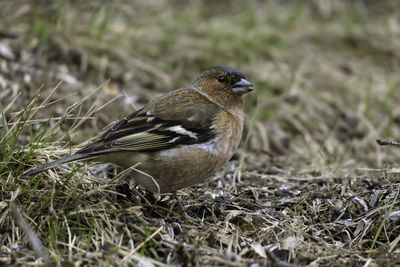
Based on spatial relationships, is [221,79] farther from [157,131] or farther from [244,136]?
[244,136]

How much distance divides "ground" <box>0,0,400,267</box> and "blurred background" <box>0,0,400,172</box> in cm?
2

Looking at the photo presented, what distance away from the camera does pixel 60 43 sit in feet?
21.7

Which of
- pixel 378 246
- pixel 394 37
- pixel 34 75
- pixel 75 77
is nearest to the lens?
pixel 378 246

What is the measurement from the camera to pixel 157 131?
372 cm

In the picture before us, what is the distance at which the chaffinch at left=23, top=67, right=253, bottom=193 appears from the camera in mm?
3586

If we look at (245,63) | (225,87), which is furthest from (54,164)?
(245,63)

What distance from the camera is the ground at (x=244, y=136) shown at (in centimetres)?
315

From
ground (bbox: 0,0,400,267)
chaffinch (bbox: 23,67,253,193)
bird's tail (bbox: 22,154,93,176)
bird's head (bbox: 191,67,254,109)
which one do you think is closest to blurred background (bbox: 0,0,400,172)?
ground (bbox: 0,0,400,267)

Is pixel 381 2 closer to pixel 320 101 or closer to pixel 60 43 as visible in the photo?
pixel 320 101

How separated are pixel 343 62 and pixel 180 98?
5.00 m

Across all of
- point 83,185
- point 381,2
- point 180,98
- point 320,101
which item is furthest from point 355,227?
point 381,2

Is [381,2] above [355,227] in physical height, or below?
above

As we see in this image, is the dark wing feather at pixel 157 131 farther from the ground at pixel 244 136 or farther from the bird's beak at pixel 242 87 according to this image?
the bird's beak at pixel 242 87

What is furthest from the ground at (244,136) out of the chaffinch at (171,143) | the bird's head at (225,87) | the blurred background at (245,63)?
the bird's head at (225,87)
